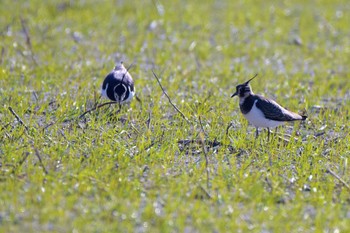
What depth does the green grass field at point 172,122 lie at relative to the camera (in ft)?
18.2

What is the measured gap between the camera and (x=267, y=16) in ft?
44.0

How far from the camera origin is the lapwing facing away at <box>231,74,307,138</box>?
24.4 ft

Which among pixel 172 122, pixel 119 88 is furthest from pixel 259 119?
pixel 119 88

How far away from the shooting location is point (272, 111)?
748cm

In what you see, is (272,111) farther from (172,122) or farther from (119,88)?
(119,88)

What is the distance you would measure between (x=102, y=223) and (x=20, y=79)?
443 cm

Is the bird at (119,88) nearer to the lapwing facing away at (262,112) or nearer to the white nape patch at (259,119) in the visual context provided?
the lapwing facing away at (262,112)

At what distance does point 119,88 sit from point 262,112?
1688 millimetres

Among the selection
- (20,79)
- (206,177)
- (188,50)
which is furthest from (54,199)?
(188,50)

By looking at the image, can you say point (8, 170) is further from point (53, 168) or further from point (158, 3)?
point (158, 3)

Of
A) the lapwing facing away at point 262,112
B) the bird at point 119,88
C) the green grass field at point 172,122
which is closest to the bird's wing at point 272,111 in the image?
the lapwing facing away at point 262,112

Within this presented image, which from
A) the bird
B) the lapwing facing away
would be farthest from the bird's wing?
the bird

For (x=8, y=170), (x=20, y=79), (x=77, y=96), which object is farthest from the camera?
(x=20, y=79)

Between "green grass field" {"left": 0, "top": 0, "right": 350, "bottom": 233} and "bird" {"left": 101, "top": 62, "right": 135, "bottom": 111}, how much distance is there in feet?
0.52
